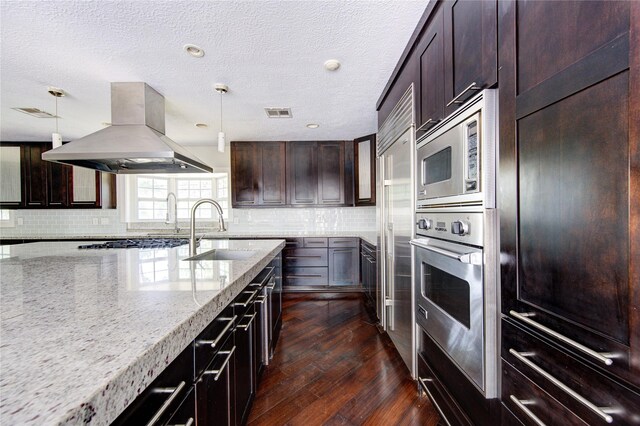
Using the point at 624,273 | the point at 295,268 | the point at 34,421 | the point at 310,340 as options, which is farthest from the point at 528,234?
the point at 295,268

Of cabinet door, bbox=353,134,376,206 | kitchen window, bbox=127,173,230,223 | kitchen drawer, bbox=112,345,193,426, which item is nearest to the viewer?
kitchen drawer, bbox=112,345,193,426

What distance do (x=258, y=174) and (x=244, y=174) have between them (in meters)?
0.22

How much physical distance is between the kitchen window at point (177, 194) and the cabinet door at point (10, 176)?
4.95ft

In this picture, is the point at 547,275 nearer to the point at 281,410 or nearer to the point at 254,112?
the point at 281,410

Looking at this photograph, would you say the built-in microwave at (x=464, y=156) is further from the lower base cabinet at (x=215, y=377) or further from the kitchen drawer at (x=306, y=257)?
the kitchen drawer at (x=306, y=257)

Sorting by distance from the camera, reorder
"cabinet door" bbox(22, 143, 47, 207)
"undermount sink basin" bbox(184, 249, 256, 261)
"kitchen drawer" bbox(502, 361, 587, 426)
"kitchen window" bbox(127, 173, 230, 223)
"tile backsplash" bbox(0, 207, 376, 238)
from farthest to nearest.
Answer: "kitchen window" bbox(127, 173, 230, 223)
"tile backsplash" bbox(0, 207, 376, 238)
"cabinet door" bbox(22, 143, 47, 207)
"undermount sink basin" bbox(184, 249, 256, 261)
"kitchen drawer" bbox(502, 361, 587, 426)

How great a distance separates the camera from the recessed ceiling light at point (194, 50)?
1798 mm

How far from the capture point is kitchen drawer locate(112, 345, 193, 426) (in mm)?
511

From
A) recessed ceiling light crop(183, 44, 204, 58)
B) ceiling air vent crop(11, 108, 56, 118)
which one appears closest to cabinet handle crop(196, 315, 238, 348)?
recessed ceiling light crop(183, 44, 204, 58)

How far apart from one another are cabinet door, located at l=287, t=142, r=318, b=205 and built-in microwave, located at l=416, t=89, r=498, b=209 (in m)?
2.75

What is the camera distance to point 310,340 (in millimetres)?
2396

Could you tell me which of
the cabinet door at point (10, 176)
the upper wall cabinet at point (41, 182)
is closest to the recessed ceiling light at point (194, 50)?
the upper wall cabinet at point (41, 182)

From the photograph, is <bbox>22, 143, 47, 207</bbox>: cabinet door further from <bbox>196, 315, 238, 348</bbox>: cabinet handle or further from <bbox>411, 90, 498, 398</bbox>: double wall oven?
<bbox>411, 90, 498, 398</bbox>: double wall oven

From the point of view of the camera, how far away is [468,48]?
1.14 meters
